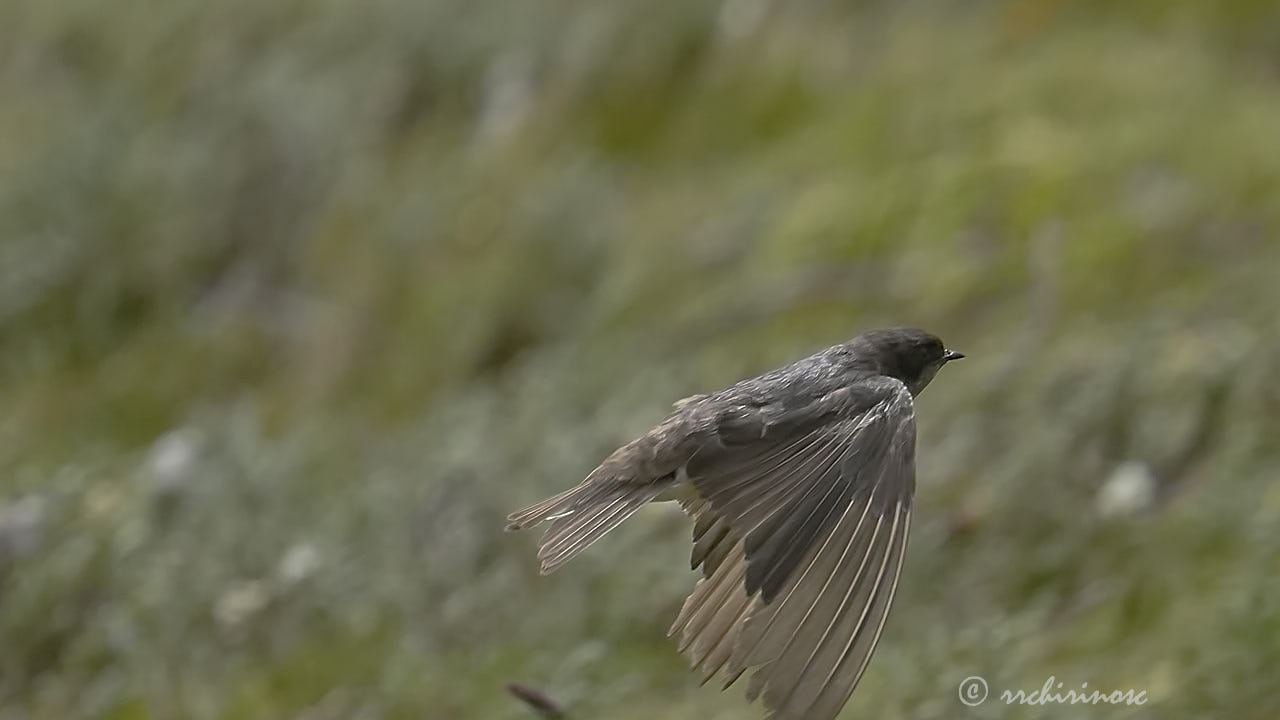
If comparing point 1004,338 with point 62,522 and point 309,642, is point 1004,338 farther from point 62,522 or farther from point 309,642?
point 62,522

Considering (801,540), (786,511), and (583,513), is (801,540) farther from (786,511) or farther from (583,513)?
(583,513)

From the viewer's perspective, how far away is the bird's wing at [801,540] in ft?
10.6

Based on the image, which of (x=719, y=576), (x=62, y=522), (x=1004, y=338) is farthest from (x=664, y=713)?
(x=62, y=522)

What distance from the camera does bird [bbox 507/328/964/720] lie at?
129 inches

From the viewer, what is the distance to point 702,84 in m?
8.78

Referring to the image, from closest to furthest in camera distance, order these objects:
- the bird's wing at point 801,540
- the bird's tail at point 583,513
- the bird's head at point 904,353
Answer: the bird's wing at point 801,540 → the bird's tail at point 583,513 → the bird's head at point 904,353

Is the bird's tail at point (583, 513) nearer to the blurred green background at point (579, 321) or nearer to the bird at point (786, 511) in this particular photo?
the bird at point (786, 511)

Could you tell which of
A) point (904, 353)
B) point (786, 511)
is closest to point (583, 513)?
point (786, 511)

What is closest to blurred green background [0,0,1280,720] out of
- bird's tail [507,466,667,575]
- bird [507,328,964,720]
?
bird's tail [507,466,667,575]

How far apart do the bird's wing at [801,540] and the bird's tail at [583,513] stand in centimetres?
18

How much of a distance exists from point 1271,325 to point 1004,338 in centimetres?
111

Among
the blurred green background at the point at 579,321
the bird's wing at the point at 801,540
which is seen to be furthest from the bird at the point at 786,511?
the blurred green background at the point at 579,321

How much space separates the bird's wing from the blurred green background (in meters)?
0.75

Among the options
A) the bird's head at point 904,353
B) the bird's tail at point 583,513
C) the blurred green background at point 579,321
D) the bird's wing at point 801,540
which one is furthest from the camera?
the blurred green background at point 579,321
